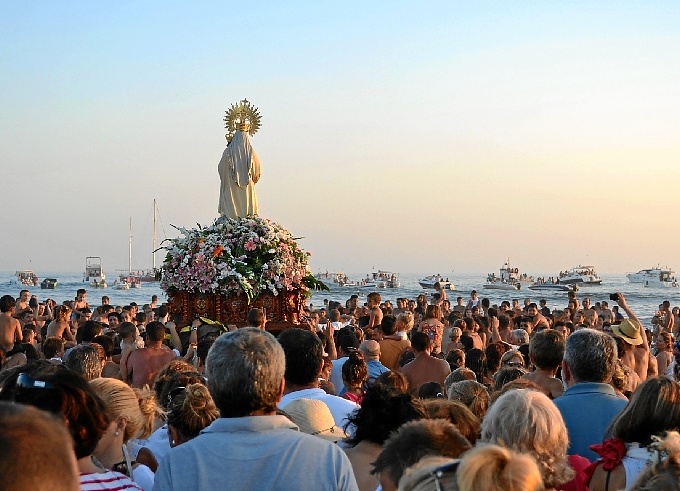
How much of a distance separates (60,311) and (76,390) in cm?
1031

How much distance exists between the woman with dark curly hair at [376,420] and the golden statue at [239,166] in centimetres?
1160

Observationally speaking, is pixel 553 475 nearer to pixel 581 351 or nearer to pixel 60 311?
pixel 581 351

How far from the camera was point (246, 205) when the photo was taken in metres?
16.4

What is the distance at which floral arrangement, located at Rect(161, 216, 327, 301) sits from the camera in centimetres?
1333

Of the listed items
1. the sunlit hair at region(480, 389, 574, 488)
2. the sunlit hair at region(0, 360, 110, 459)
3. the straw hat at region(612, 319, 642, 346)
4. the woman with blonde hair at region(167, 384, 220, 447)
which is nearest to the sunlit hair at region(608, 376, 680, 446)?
the sunlit hair at region(480, 389, 574, 488)

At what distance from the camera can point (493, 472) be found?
281cm

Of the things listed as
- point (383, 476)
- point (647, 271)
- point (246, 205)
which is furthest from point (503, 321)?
point (647, 271)

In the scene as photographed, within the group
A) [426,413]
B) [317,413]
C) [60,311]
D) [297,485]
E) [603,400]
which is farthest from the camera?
[60,311]

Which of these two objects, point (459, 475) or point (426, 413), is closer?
point (459, 475)

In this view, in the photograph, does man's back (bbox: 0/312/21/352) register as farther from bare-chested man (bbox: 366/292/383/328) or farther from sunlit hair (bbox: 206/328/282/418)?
sunlit hair (bbox: 206/328/282/418)

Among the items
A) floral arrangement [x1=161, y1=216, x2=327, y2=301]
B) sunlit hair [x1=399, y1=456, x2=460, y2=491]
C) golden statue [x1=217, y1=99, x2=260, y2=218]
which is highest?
golden statue [x1=217, y1=99, x2=260, y2=218]

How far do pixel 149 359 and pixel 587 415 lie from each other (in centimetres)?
551

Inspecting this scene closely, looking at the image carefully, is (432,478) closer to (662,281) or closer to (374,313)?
(374,313)

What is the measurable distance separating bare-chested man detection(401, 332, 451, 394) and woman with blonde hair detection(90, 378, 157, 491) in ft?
15.9
